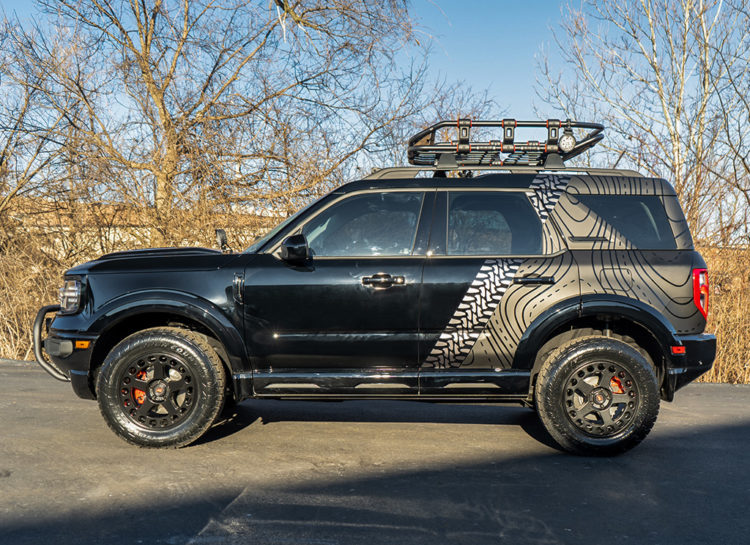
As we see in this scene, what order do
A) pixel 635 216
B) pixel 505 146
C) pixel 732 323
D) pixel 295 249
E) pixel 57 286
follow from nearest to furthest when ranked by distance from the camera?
pixel 295 249 → pixel 635 216 → pixel 505 146 → pixel 732 323 → pixel 57 286

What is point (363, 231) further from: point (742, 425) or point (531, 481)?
point (742, 425)

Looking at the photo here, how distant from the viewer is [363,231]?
15.2 ft

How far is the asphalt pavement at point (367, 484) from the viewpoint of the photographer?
10.2 feet

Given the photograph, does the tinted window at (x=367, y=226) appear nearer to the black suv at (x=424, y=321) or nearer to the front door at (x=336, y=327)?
the black suv at (x=424, y=321)

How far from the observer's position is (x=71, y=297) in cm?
462

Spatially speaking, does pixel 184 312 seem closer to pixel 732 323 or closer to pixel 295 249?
pixel 295 249

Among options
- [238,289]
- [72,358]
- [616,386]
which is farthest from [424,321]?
[72,358]

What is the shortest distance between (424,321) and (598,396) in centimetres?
138

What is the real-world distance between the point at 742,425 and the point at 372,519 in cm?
401

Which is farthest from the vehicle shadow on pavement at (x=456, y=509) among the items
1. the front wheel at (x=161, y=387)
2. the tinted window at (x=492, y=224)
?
the tinted window at (x=492, y=224)

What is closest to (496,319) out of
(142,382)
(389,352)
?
(389,352)

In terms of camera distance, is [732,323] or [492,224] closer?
[492,224]

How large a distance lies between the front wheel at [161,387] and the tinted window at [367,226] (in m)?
1.17

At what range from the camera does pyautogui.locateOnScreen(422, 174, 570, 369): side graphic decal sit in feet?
14.5
